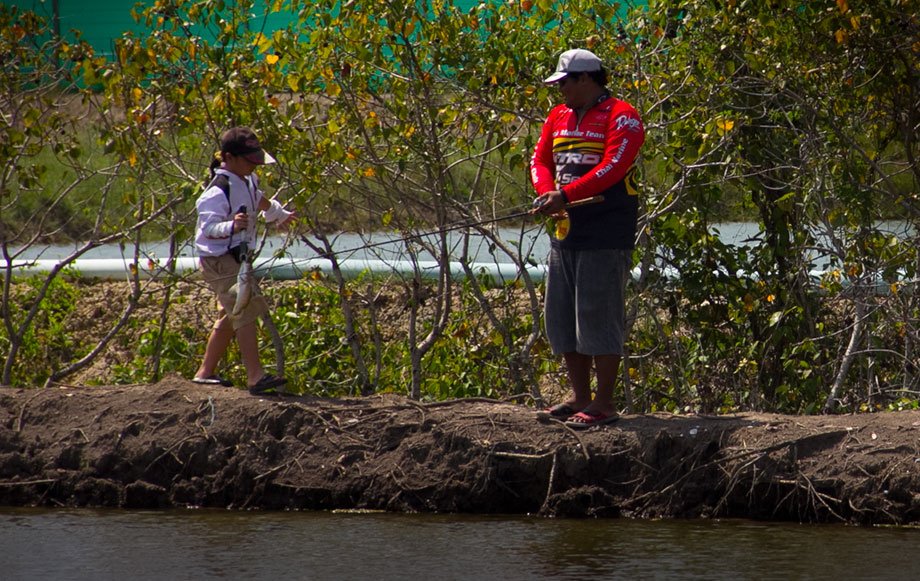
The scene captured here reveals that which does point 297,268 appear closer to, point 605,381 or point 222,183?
point 222,183

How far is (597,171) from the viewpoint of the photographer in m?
6.11

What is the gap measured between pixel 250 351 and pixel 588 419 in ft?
5.67

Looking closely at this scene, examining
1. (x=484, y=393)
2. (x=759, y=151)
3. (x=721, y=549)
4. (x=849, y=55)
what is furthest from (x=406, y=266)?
(x=721, y=549)

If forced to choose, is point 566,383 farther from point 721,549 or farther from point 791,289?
point 721,549

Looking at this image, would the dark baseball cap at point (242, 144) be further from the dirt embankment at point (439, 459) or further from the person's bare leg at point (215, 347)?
the dirt embankment at point (439, 459)

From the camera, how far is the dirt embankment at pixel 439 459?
6000mm

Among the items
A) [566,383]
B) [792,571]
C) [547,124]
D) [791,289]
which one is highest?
[547,124]

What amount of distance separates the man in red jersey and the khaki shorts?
1.51 m

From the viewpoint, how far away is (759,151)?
8.03 m

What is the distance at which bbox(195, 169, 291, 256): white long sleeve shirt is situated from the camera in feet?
22.4

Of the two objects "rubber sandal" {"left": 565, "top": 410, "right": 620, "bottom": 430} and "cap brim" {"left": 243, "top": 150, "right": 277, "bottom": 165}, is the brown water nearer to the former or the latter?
"rubber sandal" {"left": 565, "top": 410, "right": 620, "bottom": 430}

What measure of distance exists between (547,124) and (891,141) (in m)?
2.68

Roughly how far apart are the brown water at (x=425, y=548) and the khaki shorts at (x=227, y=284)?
3.56ft

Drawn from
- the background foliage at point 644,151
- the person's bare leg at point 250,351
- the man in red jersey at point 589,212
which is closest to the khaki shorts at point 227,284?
the person's bare leg at point 250,351
